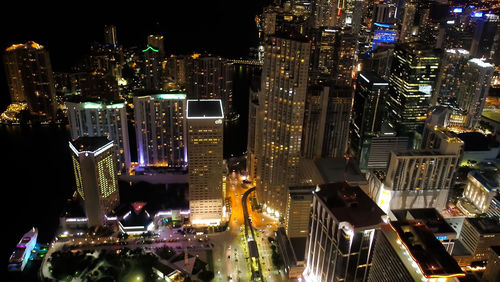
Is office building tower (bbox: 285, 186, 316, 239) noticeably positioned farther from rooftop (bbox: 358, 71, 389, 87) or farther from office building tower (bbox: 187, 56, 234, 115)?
office building tower (bbox: 187, 56, 234, 115)

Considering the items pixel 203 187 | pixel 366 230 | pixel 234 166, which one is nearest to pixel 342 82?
pixel 234 166

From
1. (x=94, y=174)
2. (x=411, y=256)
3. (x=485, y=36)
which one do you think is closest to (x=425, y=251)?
(x=411, y=256)

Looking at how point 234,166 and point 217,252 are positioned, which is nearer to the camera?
point 217,252

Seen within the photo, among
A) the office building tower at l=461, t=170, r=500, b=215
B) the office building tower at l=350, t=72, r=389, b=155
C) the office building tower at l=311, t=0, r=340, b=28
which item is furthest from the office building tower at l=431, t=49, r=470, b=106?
the office building tower at l=311, t=0, r=340, b=28

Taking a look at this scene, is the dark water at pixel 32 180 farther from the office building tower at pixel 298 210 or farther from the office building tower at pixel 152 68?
the office building tower at pixel 298 210

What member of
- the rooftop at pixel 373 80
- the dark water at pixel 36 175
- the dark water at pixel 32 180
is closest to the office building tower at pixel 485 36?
the rooftop at pixel 373 80

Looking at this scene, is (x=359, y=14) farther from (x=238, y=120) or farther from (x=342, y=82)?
(x=238, y=120)

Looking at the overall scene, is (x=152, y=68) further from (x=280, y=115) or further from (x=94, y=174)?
(x=280, y=115)
